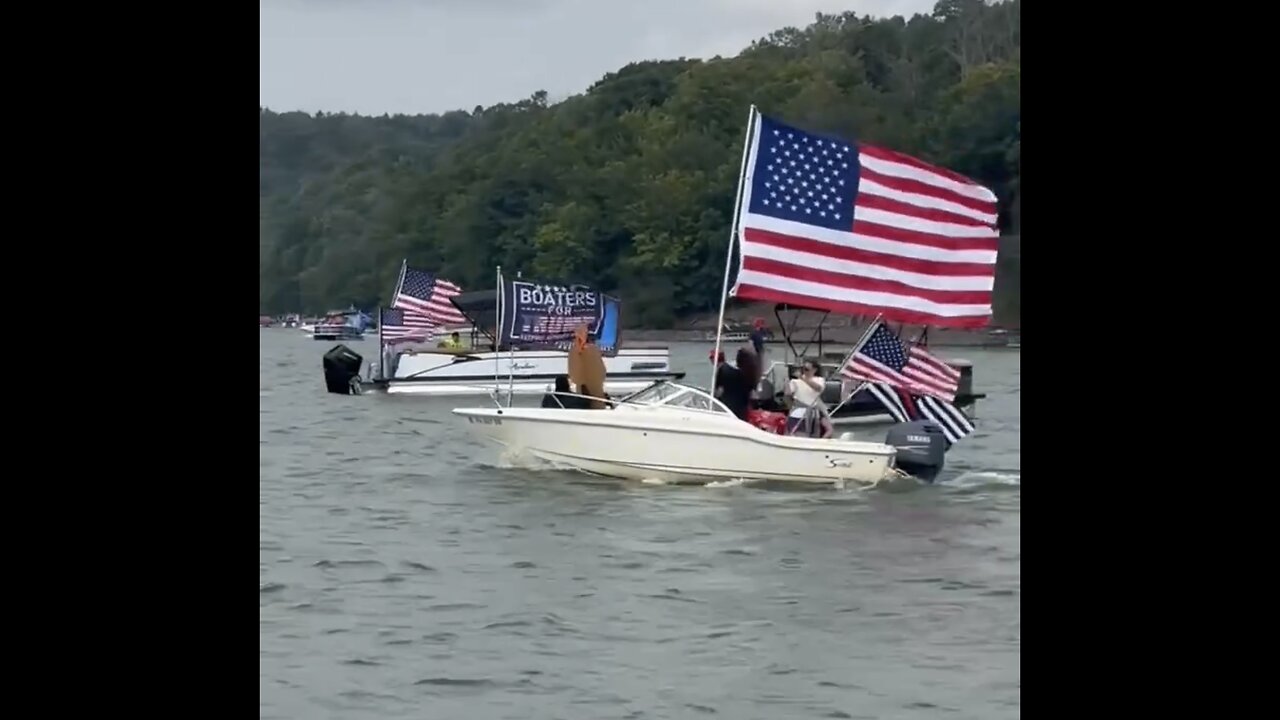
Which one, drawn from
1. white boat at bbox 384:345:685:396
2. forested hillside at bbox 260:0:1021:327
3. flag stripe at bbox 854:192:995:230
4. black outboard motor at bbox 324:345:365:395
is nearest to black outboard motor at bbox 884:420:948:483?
flag stripe at bbox 854:192:995:230

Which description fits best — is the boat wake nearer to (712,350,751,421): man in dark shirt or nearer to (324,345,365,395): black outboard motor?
(712,350,751,421): man in dark shirt

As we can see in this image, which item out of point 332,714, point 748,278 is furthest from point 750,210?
point 332,714

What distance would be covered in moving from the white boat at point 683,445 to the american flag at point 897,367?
2.86 ft

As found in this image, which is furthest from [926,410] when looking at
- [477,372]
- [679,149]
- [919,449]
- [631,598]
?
[679,149]

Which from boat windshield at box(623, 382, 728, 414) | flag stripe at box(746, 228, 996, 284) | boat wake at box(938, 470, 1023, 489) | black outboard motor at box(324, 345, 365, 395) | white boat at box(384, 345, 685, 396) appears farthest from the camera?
black outboard motor at box(324, 345, 365, 395)

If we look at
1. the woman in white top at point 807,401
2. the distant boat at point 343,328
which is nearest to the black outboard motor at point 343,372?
the woman in white top at point 807,401

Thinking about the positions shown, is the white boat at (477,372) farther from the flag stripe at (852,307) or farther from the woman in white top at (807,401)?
the flag stripe at (852,307)

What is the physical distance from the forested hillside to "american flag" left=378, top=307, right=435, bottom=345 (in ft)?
156

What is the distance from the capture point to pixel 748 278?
66.1 feet

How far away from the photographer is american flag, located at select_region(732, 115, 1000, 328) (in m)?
20.0

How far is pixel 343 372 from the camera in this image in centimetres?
5047

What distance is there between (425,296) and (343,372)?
338 centimetres
